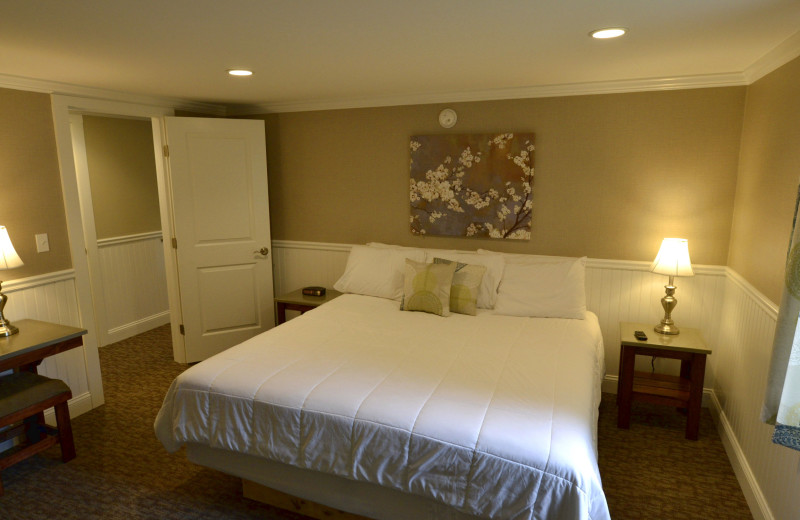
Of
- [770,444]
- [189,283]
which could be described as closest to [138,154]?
[189,283]

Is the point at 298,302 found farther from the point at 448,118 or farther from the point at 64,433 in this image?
the point at 448,118

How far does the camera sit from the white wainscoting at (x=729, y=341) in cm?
212

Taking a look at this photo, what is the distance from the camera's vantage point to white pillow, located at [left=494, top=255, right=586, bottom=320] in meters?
3.14

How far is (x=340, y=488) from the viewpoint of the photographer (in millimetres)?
2061

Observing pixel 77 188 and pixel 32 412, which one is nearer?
pixel 32 412

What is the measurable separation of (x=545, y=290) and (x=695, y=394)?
3.44 ft

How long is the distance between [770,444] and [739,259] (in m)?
1.20

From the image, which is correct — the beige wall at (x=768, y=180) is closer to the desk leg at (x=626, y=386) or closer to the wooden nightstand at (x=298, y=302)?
the desk leg at (x=626, y=386)

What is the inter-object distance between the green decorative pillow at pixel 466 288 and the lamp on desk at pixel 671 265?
1.11 metres

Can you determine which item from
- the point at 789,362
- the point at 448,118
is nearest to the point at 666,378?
the point at 789,362

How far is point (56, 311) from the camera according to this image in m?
3.15

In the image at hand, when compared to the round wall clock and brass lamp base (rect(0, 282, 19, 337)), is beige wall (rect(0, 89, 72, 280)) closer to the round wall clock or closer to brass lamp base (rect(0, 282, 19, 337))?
brass lamp base (rect(0, 282, 19, 337))

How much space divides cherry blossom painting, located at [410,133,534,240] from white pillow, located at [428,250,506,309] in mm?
290

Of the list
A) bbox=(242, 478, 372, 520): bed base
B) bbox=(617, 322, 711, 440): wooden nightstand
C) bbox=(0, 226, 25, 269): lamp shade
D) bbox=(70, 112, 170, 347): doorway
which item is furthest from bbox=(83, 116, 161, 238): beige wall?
bbox=(617, 322, 711, 440): wooden nightstand
